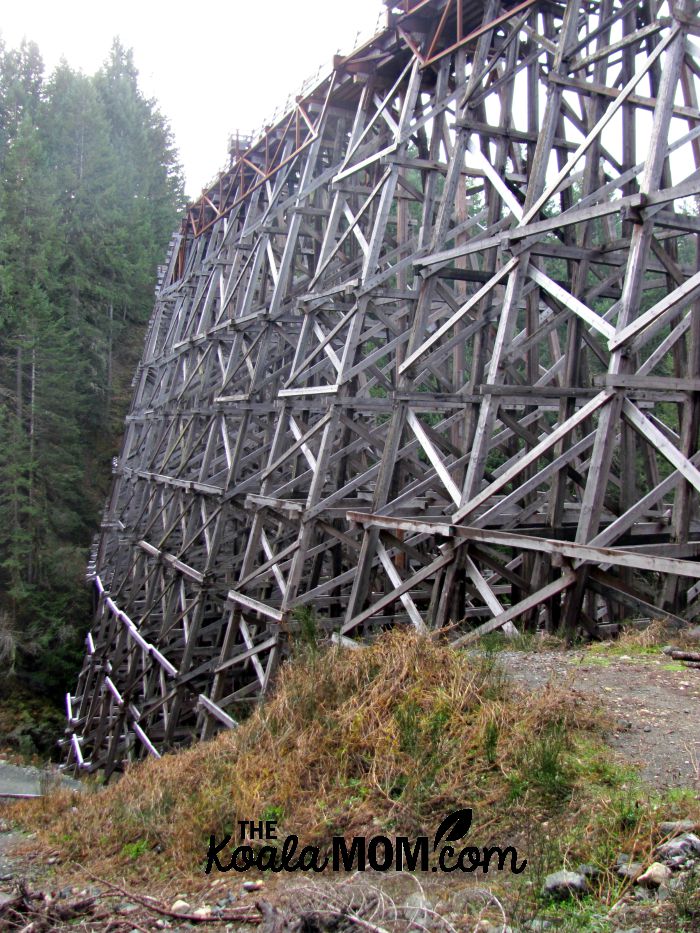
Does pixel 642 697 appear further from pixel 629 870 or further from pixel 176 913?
→ pixel 176 913

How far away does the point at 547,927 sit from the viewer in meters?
2.75

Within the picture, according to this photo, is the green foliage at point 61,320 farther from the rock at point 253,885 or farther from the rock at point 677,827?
the rock at point 677,827

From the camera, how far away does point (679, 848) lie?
9.64 feet

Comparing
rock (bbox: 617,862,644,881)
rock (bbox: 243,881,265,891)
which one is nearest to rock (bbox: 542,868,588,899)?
rock (bbox: 617,862,644,881)

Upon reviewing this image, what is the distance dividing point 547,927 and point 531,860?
42 cm

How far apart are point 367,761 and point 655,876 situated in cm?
166

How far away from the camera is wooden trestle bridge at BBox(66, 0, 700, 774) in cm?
590

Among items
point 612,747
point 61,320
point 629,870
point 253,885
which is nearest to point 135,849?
point 253,885

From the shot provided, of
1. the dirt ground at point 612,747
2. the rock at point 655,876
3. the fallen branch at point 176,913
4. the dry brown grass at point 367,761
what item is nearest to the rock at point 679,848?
the rock at point 655,876

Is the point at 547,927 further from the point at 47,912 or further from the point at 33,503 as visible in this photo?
the point at 33,503

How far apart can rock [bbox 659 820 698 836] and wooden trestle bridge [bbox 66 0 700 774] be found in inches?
73.2

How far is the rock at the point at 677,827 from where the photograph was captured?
3062 mm

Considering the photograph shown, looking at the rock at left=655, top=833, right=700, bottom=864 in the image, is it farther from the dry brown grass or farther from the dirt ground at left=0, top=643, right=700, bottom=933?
the dry brown grass

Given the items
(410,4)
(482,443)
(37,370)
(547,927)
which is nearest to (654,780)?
(547,927)
